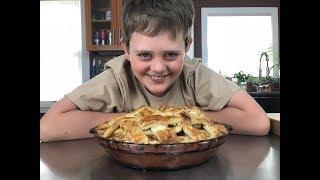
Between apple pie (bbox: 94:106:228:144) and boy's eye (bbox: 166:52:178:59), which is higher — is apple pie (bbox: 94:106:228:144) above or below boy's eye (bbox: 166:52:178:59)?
below

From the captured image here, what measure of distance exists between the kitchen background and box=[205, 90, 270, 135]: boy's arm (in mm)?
2149

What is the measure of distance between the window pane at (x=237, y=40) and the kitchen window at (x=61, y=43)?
1.31m

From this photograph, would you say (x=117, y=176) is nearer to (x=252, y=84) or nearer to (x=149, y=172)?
(x=149, y=172)

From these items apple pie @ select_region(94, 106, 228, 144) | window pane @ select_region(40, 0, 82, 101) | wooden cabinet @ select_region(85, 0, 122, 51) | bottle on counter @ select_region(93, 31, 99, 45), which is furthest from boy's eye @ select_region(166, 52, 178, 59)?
window pane @ select_region(40, 0, 82, 101)

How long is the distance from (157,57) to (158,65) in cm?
2

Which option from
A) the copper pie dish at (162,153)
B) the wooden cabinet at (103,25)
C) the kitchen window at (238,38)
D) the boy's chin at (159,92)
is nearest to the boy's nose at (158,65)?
the boy's chin at (159,92)

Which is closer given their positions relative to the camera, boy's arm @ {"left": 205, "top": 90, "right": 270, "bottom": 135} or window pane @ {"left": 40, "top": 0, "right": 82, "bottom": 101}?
boy's arm @ {"left": 205, "top": 90, "right": 270, "bottom": 135}

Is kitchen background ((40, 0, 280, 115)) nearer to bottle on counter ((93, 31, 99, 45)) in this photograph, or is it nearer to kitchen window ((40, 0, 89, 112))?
kitchen window ((40, 0, 89, 112))

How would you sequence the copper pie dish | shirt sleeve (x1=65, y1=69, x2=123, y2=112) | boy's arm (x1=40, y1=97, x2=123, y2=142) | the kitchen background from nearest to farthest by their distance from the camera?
1. the copper pie dish
2. boy's arm (x1=40, y1=97, x2=123, y2=142)
3. shirt sleeve (x1=65, y1=69, x2=123, y2=112)
4. the kitchen background

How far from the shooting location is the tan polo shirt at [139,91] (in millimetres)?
973

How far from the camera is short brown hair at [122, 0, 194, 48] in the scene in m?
0.92
